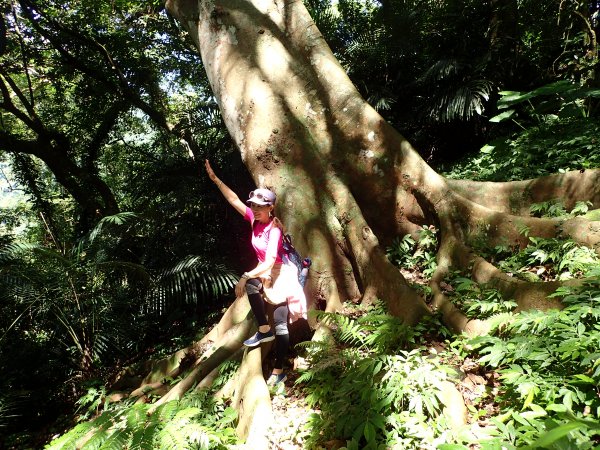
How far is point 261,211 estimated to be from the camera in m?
3.06

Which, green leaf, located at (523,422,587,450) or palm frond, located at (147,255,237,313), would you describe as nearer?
green leaf, located at (523,422,587,450)

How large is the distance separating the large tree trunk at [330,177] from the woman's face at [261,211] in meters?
0.85

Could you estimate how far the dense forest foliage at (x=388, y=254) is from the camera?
222cm

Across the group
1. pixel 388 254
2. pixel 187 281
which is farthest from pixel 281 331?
pixel 187 281

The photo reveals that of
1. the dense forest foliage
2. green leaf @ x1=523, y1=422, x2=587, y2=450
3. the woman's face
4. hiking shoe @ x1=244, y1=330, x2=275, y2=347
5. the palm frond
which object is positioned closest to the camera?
green leaf @ x1=523, y1=422, x2=587, y2=450

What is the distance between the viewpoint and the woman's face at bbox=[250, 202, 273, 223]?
3037mm

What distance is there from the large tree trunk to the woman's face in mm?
848

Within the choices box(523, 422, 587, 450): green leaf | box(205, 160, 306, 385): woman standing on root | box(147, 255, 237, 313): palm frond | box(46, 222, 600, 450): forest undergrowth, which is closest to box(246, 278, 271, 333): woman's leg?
box(205, 160, 306, 385): woman standing on root

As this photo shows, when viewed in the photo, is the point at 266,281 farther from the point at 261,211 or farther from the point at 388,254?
the point at 388,254

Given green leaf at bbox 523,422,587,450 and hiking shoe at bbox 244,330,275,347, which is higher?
hiking shoe at bbox 244,330,275,347

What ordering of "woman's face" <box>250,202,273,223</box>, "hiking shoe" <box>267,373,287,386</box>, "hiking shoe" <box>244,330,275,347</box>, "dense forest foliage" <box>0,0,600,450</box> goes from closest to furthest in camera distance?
1. "dense forest foliage" <box>0,0,600,450</box>
2. "woman's face" <box>250,202,273,223</box>
3. "hiking shoe" <box>267,373,287,386</box>
4. "hiking shoe" <box>244,330,275,347</box>

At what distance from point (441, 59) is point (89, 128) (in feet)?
30.1

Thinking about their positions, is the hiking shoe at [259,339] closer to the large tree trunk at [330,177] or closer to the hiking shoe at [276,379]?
the large tree trunk at [330,177]

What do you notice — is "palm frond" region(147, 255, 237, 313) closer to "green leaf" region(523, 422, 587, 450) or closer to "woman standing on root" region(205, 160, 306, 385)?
"woman standing on root" region(205, 160, 306, 385)
